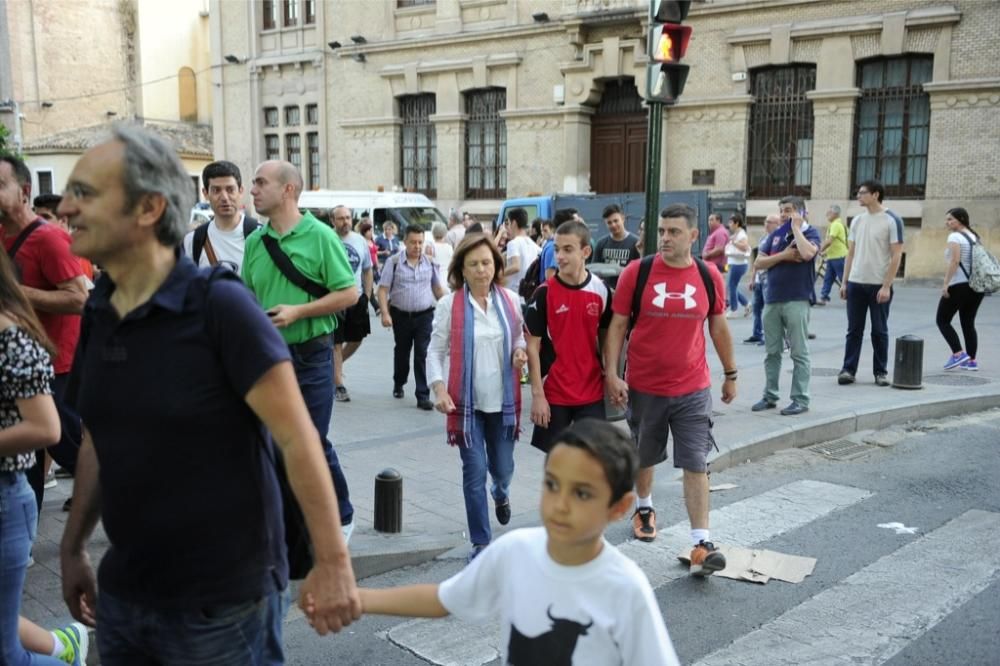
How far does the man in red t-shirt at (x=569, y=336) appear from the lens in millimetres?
5391

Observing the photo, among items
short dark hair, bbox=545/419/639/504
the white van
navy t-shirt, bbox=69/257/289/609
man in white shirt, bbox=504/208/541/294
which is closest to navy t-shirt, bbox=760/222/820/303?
man in white shirt, bbox=504/208/541/294

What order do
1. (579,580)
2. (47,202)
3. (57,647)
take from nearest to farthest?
(579,580)
(57,647)
(47,202)

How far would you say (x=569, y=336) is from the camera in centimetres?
539

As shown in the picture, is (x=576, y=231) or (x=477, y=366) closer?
(x=477, y=366)

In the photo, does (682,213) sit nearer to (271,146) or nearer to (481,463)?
(481,463)

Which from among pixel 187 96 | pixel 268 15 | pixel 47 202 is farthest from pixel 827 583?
pixel 187 96

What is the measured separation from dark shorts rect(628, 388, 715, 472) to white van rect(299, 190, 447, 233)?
54.2 ft

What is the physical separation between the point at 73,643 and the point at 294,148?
3062cm

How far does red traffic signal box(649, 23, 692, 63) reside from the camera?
306 inches

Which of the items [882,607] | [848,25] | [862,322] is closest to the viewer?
[882,607]

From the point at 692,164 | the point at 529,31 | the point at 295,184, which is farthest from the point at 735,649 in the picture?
the point at 529,31

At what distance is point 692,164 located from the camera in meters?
23.6

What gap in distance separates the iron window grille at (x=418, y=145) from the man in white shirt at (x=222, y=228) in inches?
929

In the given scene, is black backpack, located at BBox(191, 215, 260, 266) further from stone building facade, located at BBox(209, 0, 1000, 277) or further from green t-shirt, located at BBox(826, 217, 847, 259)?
stone building facade, located at BBox(209, 0, 1000, 277)
